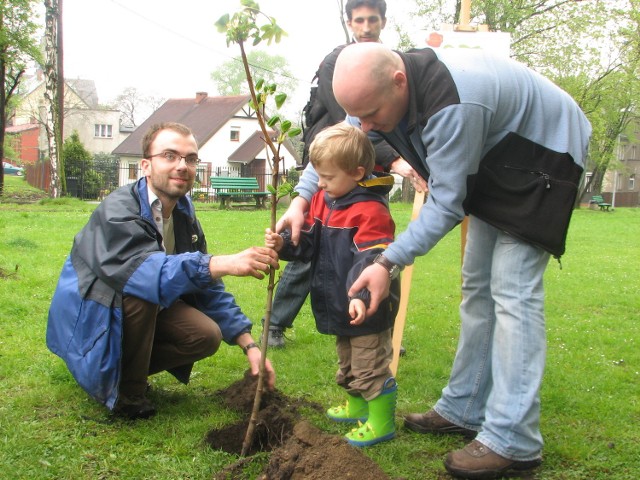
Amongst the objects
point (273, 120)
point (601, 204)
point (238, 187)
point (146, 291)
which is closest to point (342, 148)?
point (273, 120)

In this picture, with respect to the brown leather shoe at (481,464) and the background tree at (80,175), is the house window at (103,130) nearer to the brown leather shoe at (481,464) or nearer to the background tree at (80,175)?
the background tree at (80,175)

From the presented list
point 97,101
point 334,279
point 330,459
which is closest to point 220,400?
point 334,279

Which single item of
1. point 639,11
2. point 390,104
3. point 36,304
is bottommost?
point 36,304

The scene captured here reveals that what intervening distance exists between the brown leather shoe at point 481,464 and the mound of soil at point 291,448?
44 centimetres

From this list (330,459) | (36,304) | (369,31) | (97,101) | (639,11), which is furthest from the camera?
(97,101)

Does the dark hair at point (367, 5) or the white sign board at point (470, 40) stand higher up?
the dark hair at point (367, 5)

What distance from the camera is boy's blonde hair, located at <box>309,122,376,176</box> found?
3078mm

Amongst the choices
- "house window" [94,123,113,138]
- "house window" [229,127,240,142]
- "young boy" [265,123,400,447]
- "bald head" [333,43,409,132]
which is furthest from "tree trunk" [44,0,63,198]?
"house window" [94,123,113,138]

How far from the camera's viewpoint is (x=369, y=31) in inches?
171

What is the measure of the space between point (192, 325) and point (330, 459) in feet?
4.20

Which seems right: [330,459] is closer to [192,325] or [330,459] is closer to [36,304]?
[192,325]

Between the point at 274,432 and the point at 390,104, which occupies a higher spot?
the point at 390,104

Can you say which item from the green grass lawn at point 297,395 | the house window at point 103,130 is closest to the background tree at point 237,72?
the house window at point 103,130

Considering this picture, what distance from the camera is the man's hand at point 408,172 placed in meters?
3.54
